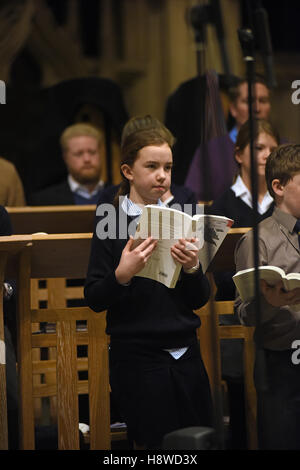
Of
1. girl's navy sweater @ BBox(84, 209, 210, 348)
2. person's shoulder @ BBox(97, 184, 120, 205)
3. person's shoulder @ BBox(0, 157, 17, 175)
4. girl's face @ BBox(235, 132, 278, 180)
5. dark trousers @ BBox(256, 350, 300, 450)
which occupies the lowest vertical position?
dark trousers @ BBox(256, 350, 300, 450)

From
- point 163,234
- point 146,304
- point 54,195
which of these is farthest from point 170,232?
point 54,195

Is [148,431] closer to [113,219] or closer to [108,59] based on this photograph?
[113,219]

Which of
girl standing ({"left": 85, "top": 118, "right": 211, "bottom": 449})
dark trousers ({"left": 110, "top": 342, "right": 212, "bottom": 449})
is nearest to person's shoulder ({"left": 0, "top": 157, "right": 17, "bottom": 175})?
girl standing ({"left": 85, "top": 118, "right": 211, "bottom": 449})

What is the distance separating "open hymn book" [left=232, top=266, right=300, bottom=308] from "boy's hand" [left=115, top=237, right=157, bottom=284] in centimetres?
31

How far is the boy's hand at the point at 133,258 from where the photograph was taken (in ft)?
10.2

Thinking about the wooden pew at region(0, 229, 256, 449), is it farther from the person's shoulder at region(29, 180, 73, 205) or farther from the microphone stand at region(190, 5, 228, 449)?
the person's shoulder at region(29, 180, 73, 205)

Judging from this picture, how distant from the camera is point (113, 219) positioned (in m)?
3.39

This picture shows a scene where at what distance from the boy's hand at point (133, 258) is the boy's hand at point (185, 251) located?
81 millimetres

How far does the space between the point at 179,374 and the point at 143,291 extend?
12.8 inches

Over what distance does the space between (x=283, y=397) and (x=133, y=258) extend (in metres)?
0.78

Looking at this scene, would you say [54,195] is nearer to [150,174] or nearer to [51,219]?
[51,219]

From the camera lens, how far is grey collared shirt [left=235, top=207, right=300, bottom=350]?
128 inches

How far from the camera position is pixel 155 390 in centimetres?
325

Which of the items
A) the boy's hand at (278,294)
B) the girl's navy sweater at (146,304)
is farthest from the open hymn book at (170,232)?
the boy's hand at (278,294)
